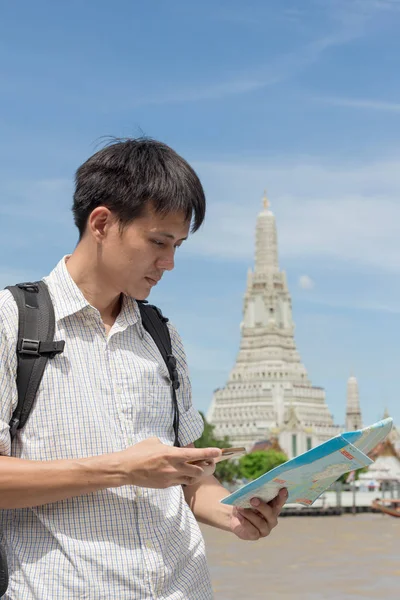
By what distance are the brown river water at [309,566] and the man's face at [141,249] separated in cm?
798

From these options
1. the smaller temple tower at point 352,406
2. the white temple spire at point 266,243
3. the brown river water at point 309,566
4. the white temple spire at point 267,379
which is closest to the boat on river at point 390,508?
the brown river water at point 309,566

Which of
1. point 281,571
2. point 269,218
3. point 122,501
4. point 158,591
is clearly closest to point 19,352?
point 122,501

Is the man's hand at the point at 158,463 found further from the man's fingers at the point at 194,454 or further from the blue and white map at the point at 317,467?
the blue and white map at the point at 317,467

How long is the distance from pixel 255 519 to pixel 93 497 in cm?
40

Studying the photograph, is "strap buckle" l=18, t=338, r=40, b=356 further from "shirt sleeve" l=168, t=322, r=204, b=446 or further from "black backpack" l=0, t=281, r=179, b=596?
"shirt sleeve" l=168, t=322, r=204, b=446

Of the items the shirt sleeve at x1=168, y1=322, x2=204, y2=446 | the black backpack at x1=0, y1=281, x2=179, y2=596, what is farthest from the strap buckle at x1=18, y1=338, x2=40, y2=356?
the shirt sleeve at x1=168, y1=322, x2=204, y2=446

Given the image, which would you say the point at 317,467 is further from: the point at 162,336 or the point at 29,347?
the point at 29,347

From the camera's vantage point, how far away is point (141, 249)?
197 cm

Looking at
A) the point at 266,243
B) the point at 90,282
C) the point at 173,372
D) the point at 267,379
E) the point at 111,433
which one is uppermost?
the point at 266,243

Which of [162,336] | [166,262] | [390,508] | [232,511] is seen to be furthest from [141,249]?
[390,508]

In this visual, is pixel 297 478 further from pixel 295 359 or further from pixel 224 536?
pixel 295 359

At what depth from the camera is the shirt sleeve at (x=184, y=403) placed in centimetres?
211

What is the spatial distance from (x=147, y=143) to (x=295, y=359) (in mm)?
67045

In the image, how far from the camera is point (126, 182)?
77.6 inches
